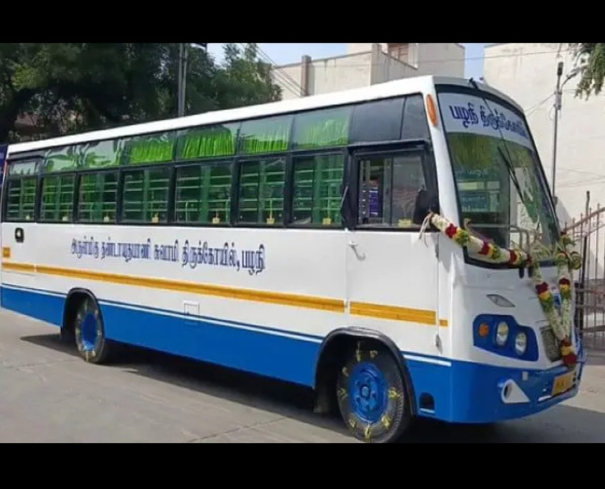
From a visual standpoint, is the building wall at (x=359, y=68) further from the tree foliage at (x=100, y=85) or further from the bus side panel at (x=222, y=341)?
the bus side panel at (x=222, y=341)

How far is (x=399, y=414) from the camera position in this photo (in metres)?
5.24

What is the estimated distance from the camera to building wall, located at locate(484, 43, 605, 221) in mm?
24703

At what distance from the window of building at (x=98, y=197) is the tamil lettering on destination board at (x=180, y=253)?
30 centimetres

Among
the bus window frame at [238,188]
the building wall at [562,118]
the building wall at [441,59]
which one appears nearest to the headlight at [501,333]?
the bus window frame at [238,188]

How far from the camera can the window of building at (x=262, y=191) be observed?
6188 millimetres

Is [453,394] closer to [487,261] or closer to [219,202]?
[487,261]

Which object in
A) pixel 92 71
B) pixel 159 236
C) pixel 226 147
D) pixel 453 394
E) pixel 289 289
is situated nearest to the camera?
pixel 453 394

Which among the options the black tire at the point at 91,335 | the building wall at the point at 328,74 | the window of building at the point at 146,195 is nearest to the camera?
the window of building at the point at 146,195

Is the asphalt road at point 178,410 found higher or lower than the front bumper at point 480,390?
lower

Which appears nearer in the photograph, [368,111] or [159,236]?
[368,111]

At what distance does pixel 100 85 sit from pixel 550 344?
1631cm

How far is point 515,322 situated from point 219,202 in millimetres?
3219

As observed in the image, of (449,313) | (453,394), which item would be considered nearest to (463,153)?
(449,313)

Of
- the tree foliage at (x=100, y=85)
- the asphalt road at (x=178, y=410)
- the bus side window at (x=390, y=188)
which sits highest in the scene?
the tree foliage at (x=100, y=85)
